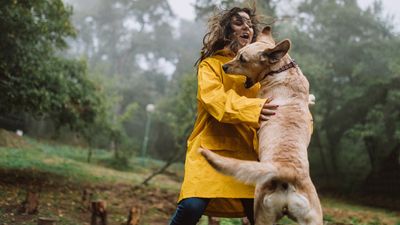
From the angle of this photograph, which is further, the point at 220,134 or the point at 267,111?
the point at 220,134

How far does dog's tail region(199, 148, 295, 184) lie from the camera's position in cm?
240

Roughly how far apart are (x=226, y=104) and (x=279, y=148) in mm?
436

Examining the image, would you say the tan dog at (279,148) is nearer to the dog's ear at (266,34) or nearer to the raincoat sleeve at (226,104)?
the raincoat sleeve at (226,104)

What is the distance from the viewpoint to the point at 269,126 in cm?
273

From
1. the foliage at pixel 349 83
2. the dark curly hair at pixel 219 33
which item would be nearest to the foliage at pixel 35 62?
the dark curly hair at pixel 219 33

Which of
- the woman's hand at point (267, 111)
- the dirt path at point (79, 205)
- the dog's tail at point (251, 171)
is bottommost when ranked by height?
the dirt path at point (79, 205)

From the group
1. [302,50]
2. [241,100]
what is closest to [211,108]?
[241,100]

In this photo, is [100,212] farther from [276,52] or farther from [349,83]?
[349,83]

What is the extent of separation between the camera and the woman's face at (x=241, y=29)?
11.1 ft

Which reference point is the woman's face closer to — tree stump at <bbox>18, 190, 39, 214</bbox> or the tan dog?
the tan dog

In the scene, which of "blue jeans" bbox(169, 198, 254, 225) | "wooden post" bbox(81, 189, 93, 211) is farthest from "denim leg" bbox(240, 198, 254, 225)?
"wooden post" bbox(81, 189, 93, 211)

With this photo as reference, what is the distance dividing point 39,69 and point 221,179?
6.82 meters

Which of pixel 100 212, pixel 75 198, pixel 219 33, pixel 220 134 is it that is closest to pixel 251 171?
pixel 220 134

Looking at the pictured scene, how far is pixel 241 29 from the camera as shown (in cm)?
340
